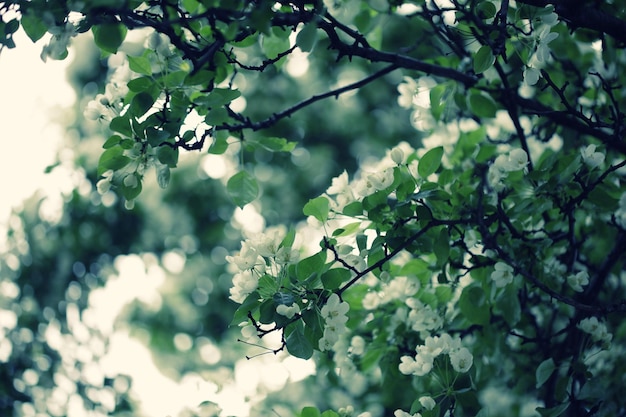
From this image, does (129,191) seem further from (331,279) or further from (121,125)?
(331,279)

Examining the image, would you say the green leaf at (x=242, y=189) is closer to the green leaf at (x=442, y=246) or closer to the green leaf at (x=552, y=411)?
the green leaf at (x=442, y=246)

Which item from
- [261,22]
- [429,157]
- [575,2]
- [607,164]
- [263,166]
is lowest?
[263,166]

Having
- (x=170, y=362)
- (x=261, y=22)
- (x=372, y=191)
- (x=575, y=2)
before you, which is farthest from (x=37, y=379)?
(x=575, y=2)

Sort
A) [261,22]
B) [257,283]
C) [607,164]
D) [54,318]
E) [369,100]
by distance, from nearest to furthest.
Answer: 1. [261,22]
2. [257,283]
3. [607,164]
4. [54,318]
5. [369,100]

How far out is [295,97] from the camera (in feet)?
24.9

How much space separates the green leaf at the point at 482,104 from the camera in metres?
2.40

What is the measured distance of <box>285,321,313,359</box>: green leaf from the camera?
5.45 feet

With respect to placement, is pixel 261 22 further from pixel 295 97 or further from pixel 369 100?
pixel 369 100

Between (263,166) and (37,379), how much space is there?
3.76 metres

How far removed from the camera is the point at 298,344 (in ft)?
5.49

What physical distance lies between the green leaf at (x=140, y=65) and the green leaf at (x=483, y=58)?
94 cm

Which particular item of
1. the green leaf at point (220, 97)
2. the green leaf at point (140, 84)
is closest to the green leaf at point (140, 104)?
the green leaf at point (140, 84)

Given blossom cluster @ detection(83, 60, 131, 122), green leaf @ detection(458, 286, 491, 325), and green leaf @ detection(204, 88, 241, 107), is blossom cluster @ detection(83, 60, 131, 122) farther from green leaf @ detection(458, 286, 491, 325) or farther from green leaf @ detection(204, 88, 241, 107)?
green leaf @ detection(458, 286, 491, 325)

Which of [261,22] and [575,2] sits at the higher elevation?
[261,22]
